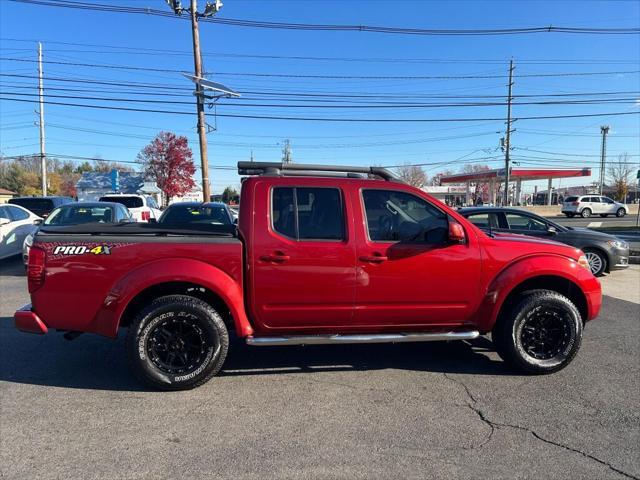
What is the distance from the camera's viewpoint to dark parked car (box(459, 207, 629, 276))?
10.0m

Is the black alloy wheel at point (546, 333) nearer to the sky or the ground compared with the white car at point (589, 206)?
nearer to the ground

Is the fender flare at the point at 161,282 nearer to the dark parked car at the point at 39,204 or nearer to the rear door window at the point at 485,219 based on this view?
the rear door window at the point at 485,219

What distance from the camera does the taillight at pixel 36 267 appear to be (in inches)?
152

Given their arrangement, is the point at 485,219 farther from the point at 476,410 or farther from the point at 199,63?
the point at 199,63

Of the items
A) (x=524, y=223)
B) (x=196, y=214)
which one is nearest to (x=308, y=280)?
(x=196, y=214)

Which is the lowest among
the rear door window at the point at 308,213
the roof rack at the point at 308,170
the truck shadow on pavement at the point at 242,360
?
the truck shadow on pavement at the point at 242,360

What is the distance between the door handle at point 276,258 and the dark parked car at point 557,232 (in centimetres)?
692

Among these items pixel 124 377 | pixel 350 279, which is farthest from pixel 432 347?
pixel 124 377

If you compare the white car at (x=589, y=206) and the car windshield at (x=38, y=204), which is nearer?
the car windshield at (x=38, y=204)

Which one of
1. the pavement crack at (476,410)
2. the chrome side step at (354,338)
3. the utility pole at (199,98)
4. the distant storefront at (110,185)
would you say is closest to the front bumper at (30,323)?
the chrome side step at (354,338)

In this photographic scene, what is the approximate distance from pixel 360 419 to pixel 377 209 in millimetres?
1865

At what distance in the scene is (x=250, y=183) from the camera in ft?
14.0

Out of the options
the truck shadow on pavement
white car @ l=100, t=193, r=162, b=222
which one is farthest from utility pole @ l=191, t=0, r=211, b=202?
the truck shadow on pavement

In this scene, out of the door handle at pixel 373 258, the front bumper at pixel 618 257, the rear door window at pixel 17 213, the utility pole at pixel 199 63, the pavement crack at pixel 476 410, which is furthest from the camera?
the utility pole at pixel 199 63
